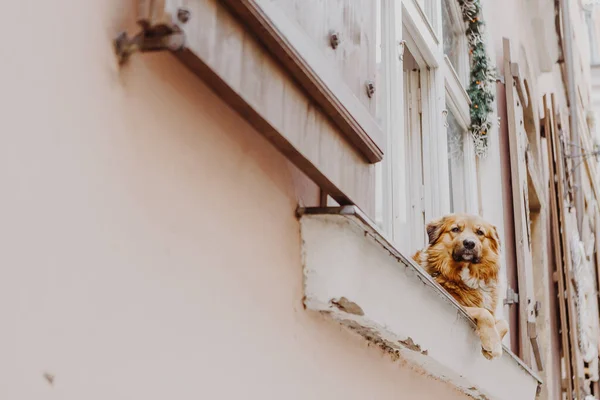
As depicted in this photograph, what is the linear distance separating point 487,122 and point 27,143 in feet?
14.8

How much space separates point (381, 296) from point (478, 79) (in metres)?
3.58

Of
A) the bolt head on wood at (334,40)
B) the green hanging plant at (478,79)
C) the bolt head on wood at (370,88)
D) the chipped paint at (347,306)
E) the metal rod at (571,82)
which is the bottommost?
the chipped paint at (347,306)

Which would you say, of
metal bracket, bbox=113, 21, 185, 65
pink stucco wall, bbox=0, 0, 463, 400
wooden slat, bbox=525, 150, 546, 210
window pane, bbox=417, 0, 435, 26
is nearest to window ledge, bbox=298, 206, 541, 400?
pink stucco wall, bbox=0, 0, 463, 400

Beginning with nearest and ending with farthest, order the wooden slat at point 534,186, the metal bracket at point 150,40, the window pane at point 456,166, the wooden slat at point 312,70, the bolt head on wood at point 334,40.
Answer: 1. the metal bracket at point 150,40
2. the wooden slat at point 312,70
3. the bolt head on wood at point 334,40
4. the window pane at point 456,166
5. the wooden slat at point 534,186

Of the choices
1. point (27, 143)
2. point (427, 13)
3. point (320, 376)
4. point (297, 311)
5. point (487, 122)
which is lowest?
point (320, 376)

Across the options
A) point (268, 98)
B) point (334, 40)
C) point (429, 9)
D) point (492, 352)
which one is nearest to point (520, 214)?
point (429, 9)

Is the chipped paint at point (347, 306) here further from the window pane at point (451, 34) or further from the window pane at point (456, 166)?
the window pane at point (451, 34)

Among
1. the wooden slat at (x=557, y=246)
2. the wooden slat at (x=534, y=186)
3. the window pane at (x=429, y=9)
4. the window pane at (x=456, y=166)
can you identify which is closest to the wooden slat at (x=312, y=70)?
the window pane at (x=429, y=9)

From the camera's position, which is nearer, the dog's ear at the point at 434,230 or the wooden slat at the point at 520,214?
the dog's ear at the point at 434,230

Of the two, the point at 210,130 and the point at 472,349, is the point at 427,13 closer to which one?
the point at 472,349

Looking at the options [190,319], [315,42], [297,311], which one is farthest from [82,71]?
[297,311]

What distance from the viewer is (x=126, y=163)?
1278 millimetres

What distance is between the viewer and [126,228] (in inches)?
49.8

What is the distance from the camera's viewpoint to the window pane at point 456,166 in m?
5.09
